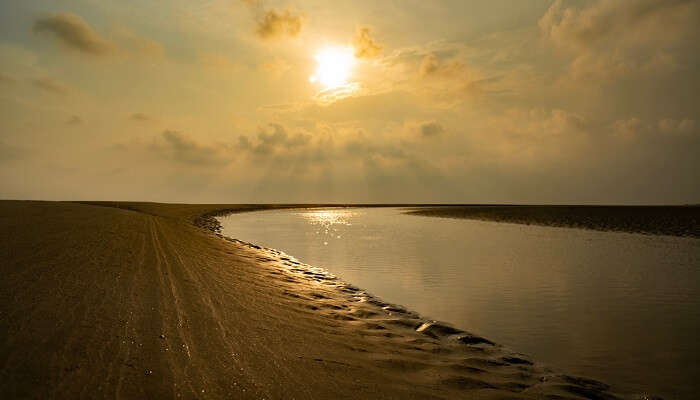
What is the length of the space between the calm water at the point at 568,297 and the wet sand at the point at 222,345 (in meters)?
1.09

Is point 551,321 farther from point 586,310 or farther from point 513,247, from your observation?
point 513,247

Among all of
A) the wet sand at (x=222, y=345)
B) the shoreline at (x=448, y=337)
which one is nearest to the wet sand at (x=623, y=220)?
the shoreline at (x=448, y=337)

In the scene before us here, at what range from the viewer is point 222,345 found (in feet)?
22.9

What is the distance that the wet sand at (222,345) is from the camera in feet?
17.9

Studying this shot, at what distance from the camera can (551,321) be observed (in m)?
10.2

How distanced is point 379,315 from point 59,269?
9.12 meters

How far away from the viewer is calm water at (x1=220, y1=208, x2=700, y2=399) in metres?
7.66

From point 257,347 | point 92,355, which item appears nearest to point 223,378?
point 257,347

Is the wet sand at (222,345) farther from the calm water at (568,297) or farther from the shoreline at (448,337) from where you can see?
the calm water at (568,297)

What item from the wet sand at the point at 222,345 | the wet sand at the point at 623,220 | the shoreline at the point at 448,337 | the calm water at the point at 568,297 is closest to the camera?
the wet sand at the point at 222,345

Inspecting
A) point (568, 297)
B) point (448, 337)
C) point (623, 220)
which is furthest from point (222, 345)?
point (623, 220)

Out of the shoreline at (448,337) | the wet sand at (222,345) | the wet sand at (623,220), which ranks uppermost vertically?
the wet sand at (623,220)

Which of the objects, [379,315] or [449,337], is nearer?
[449,337]

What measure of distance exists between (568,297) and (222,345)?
10.8 meters
